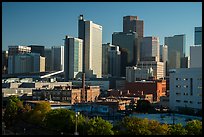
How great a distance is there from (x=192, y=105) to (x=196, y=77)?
1260 mm

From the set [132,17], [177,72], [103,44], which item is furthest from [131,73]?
[132,17]

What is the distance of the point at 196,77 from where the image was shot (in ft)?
50.9

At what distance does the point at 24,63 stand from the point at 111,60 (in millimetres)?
10027

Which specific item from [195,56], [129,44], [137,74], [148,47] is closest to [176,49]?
[148,47]

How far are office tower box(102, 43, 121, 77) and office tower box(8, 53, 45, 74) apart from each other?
25.5 feet

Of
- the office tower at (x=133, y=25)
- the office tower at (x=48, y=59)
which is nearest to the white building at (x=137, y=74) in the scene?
the office tower at (x=48, y=59)

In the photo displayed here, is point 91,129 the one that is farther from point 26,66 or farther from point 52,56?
point 52,56

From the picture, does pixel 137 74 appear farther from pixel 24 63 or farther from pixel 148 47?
pixel 148 47

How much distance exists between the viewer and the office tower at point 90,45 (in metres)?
36.9

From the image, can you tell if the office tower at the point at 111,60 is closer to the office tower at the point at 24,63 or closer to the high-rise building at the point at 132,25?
the high-rise building at the point at 132,25

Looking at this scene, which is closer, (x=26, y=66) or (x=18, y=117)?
(x=18, y=117)

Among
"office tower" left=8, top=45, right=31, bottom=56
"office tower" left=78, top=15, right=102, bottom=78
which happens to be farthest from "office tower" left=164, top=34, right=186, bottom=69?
"office tower" left=8, top=45, right=31, bottom=56

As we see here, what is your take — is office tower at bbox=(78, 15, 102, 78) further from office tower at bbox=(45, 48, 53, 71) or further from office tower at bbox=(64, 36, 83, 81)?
office tower at bbox=(45, 48, 53, 71)

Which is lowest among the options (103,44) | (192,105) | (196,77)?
(192,105)
